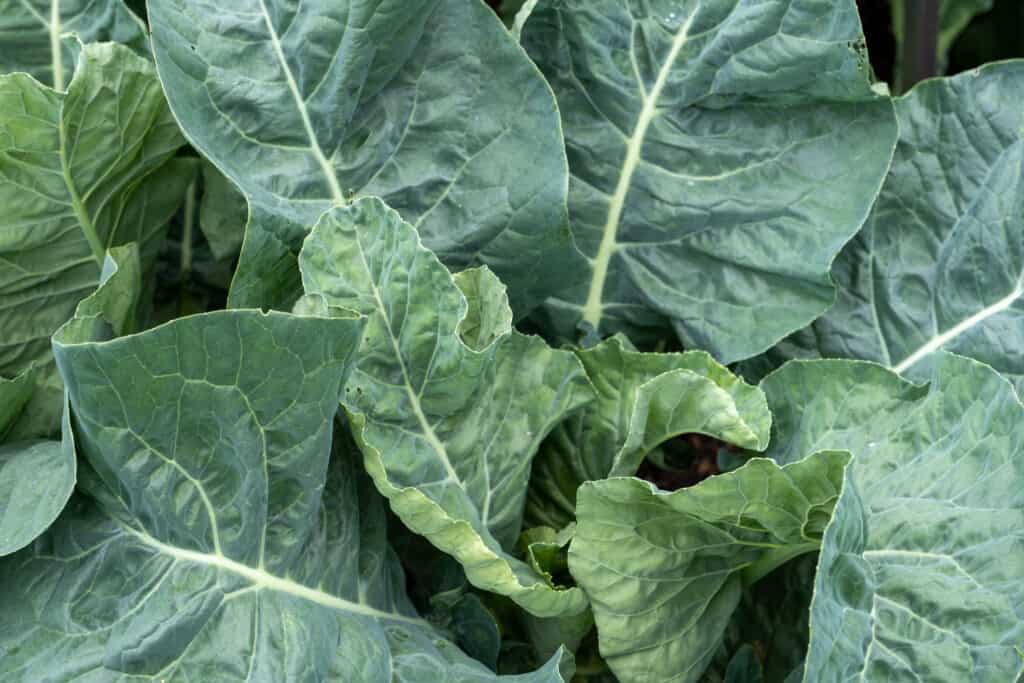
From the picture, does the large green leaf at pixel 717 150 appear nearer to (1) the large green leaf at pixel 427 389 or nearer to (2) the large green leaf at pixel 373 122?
(2) the large green leaf at pixel 373 122

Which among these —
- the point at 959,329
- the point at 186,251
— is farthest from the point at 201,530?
the point at 959,329

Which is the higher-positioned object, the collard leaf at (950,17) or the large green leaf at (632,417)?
the collard leaf at (950,17)

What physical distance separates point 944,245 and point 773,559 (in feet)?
1.22

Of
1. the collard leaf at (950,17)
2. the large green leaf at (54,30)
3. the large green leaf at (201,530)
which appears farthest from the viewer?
the collard leaf at (950,17)

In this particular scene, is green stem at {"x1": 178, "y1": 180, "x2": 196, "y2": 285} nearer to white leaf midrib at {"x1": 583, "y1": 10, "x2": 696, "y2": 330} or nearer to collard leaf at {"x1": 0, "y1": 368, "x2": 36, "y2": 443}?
collard leaf at {"x1": 0, "y1": 368, "x2": 36, "y2": 443}

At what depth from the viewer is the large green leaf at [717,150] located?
1.07 meters

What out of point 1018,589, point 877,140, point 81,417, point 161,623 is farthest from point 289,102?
point 1018,589

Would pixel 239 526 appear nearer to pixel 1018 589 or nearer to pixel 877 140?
pixel 1018 589

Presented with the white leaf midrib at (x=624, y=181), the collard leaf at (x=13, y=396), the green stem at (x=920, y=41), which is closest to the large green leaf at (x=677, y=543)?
the white leaf midrib at (x=624, y=181)

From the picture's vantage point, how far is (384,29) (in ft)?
3.20

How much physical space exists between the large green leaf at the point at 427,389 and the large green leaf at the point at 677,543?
0.04 meters

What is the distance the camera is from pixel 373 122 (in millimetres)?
1045

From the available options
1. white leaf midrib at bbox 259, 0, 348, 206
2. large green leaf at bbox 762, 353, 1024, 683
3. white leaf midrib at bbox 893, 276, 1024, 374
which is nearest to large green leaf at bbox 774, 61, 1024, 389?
white leaf midrib at bbox 893, 276, 1024, 374

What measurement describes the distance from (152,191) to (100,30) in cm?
15
